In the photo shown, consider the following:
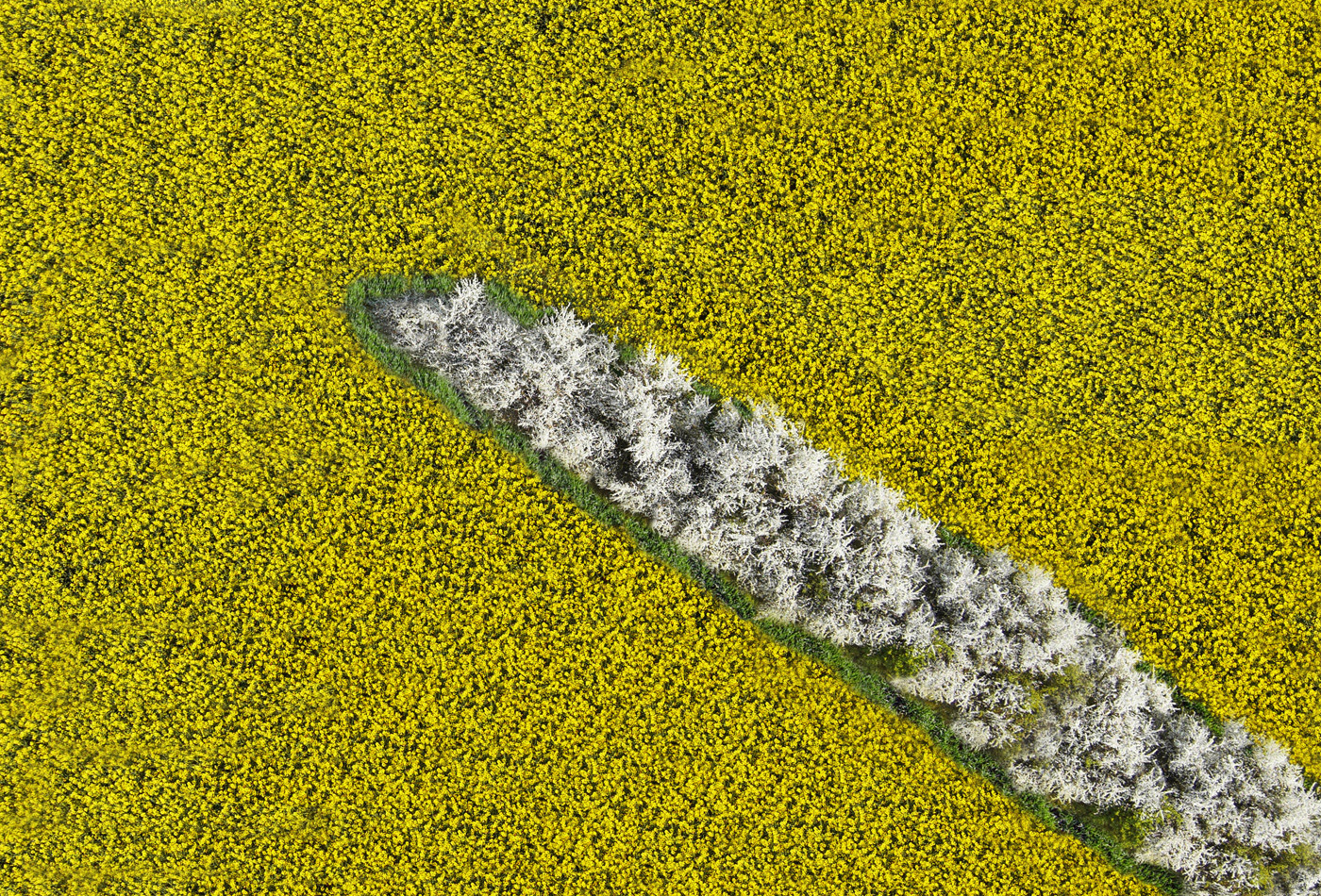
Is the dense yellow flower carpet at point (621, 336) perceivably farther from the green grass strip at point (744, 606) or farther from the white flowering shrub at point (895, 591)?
the white flowering shrub at point (895, 591)

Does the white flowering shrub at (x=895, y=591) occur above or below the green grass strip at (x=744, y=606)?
above

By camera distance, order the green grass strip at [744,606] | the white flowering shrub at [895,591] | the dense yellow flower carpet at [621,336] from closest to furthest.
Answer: the white flowering shrub at [895,591] < the dense yellow flower carpet at [621,336] < the green grass strip at [744,606]

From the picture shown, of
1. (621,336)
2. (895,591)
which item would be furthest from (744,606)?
(621,336)

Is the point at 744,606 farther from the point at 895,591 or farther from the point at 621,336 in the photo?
the point at 621,336

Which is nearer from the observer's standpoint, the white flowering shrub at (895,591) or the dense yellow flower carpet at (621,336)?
the white flowering shrub at (895,591)

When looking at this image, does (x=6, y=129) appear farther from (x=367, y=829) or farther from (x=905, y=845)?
(x=905, y=845)

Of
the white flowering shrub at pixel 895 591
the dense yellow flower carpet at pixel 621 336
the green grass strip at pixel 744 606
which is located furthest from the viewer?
the green grass strip at pixel 744 606

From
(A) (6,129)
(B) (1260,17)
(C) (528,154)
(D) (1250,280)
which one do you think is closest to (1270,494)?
(D) (1250,280)

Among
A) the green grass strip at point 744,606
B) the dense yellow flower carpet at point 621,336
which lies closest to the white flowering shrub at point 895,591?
the green grass strip at point 744,606
